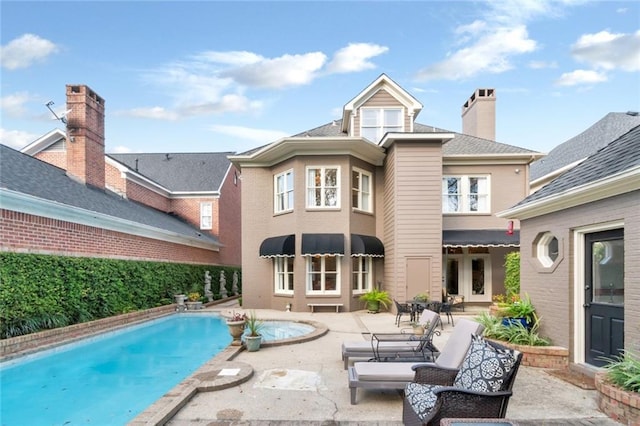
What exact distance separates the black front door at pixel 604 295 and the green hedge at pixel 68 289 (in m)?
13.0

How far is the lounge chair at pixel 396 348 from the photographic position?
24.8 ft

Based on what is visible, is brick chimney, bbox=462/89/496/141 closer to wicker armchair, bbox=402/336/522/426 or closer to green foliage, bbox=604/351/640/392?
green foliage, bbox=604/351/640/392

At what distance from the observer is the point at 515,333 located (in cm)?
890

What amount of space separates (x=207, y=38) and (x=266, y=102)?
40.8ft

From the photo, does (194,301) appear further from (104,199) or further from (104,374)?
(104,374)

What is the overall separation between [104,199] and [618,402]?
18.6 metres

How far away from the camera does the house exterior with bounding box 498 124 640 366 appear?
6586mm

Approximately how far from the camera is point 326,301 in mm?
17500

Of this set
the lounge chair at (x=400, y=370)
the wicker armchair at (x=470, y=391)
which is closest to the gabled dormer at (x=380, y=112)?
the lounge chair at (x=400, y=370)

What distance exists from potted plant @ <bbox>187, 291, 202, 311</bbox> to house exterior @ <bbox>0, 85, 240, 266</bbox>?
7.51 feet

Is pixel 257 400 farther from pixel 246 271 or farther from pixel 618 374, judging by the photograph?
pixel 246 271

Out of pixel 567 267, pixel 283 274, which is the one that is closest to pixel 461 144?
pixel 283 274

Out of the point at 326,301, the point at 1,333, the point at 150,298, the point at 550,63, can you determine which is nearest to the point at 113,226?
the point at 150,298

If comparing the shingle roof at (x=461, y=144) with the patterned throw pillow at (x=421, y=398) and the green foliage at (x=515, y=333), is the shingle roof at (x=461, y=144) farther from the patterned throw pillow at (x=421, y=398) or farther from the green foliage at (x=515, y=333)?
the patterned throw pillow at (x=421, y=398)
